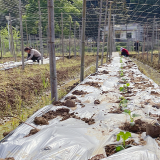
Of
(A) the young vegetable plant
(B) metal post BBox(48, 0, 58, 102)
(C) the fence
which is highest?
(C) the fence

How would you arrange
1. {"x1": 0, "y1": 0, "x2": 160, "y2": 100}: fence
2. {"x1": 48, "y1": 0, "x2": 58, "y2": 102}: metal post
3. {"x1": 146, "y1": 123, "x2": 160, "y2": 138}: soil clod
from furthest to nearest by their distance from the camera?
1. {"x1": 0, "y1": 0, "x2": 160, "y2": 100}: fence
2. {"x1": 48, "y1": 0, "x2": 58, "y2": 102}: metal post
3. {"x1": 146, "y1": 123, "x2": 160, "y2": 138}: soil clod

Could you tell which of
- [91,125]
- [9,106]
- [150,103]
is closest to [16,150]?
[91,125]

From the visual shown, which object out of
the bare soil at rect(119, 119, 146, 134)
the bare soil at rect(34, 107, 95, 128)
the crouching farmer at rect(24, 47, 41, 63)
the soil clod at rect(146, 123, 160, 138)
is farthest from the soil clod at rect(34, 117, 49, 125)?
the crouching farmer at rect(24, 47, 41, 63)

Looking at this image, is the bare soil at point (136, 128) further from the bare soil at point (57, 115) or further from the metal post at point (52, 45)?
the metal post at point (52, 45)

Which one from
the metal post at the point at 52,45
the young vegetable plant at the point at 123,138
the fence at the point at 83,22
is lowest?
the young vegetable plant at the point at 123,138

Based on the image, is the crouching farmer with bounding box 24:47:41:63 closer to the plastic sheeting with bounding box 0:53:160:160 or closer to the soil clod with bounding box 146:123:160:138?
the plastic sheeting with bounding box 0:53:160:160

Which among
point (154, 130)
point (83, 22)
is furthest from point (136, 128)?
point (83, 22)

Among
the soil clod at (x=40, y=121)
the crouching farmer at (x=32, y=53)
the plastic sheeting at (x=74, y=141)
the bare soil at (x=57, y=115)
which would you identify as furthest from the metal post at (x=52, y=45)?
the crouching farmer at (x=32, y=53)

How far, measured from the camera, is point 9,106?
3832mm

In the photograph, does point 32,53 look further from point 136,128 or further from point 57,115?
point 136,128

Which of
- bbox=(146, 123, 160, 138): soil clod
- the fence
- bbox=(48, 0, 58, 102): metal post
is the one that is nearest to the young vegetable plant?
bbox=(146, 123, 160, 138): soil clod

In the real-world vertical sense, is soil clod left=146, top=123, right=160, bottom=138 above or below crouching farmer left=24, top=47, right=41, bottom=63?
below

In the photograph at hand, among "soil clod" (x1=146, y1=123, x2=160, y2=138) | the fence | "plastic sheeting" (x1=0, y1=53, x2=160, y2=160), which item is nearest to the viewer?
"plastic sheeting" (x1=0, y1=53, x2=160, y2=160)

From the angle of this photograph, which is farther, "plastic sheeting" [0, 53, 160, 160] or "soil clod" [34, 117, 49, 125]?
"soil clod" [34, 117, 49, 125]
